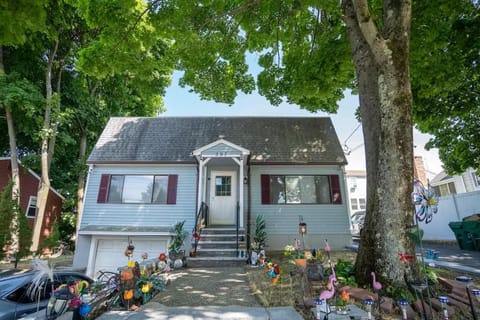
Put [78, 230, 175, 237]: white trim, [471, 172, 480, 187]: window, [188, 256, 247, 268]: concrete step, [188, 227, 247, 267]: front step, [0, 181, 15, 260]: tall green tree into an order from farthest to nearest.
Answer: [471, 172, 480, 187]: window
[78, 230, 175, 237]: white trim
[0, 181, 15, 260]: tall green tree
[188, 227, 247, 267]: front step
[188, 256, 247, 268]: concrete step

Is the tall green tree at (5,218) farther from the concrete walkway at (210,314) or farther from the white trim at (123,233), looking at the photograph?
the concrete walkway at (210,314)

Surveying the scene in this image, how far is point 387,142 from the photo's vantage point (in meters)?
3.96

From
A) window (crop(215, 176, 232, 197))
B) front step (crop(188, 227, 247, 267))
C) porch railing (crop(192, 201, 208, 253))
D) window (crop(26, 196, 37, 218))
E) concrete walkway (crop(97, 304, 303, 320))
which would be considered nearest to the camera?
concrete walkway (crop(97, 304, 303, 320))

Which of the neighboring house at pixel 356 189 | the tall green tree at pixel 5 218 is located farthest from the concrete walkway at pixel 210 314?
the neighboring house at pixel 356 189

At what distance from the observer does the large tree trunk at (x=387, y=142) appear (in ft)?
12.0

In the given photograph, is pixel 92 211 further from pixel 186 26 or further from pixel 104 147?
pixel 186 26

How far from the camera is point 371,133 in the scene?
4.34 meters

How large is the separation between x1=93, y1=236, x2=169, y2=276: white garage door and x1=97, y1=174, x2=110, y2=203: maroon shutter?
1.62 meters

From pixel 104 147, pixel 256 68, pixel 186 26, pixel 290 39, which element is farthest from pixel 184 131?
pixel 290 39

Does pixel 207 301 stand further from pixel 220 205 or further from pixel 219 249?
pixel 220 205

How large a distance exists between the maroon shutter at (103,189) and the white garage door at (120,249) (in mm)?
1622

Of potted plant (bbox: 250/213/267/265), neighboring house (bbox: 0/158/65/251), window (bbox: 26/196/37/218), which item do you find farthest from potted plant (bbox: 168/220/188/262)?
window (bbox: 26/196/37/218)

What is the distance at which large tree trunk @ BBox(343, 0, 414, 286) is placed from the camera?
3660 millimetres

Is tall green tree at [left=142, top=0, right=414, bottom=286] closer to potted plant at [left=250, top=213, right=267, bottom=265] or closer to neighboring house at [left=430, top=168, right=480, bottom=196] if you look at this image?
potted plant at [left=250, top=213, right=267, bottom=265]
